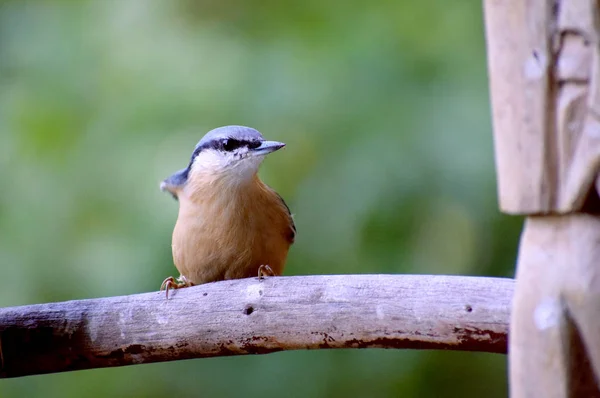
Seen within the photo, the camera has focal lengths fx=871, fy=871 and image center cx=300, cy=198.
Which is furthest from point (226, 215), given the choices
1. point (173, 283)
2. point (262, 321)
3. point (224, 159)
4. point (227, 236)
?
point (262, 321)

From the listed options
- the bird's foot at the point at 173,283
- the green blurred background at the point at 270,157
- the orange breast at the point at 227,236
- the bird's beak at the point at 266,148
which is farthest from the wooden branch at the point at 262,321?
the green blurred background at the point at 270,157

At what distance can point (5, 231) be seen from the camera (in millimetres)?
3107

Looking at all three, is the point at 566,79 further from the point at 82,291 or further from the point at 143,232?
the point at 82,291

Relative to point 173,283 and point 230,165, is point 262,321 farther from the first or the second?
point 230,165

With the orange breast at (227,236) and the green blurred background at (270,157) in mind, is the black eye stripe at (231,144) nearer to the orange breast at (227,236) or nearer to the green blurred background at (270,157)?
the orange breast at (227,236)

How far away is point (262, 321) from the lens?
206 centimetres

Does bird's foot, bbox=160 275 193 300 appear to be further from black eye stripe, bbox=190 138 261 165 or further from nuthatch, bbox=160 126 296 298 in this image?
black eye stripe, bbox=190 138 261 165

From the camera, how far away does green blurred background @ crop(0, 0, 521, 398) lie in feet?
9.01

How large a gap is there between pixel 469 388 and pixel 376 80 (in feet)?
3.61

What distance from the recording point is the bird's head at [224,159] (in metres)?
2.62

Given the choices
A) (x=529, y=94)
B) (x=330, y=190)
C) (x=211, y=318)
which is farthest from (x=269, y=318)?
(x=529, y=94)

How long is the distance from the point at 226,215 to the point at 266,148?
254 mm

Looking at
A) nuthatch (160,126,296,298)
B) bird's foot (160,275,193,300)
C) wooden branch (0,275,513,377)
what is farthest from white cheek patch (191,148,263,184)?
wooden branch (0,275,513,377)

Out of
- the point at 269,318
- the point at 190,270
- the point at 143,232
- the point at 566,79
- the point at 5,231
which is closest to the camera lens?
the point at 566,79
